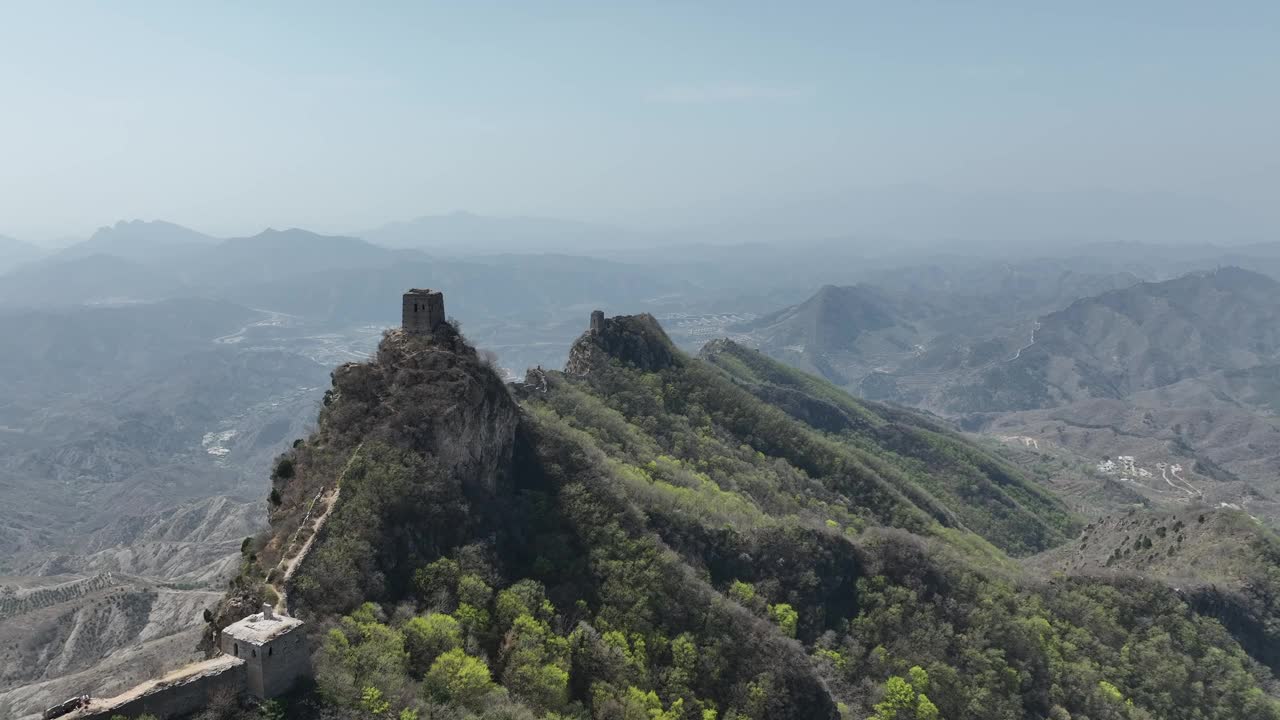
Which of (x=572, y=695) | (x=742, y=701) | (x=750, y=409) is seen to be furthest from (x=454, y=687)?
(x=750, y=409)

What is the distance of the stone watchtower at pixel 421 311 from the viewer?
59906 millimetres

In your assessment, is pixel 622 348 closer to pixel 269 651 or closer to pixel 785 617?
pixel 785 617

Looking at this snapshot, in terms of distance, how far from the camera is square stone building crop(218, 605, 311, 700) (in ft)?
114

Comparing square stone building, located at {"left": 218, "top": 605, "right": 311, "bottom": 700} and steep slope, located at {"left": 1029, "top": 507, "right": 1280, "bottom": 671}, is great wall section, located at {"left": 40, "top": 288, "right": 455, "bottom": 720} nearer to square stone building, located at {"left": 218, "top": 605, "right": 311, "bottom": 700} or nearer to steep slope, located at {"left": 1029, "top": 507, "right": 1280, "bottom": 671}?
square stone building, located at {"left": 218, "top": 605, "right": 311, "bottom": 700}

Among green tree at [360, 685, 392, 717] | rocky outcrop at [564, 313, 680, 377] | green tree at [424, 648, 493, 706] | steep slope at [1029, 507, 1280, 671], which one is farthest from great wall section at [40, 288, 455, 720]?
steep slope at [1029, 507, 1280, 671]

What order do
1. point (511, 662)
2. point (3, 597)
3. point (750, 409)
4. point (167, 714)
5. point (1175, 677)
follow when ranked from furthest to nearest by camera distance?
1. point (3, 597)
2. point (750, 409)
3. point (1175, 677)
4. point (511, 662)
5. point (167, 714)

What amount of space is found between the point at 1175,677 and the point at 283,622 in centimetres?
7846

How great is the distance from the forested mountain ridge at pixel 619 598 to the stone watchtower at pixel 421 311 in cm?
122

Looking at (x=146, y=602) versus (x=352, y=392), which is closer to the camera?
(x=352, y=392)

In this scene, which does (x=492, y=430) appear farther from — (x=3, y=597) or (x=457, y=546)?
(x=3, y=597)

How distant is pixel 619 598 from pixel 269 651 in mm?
25618

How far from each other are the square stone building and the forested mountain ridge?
1.10 m

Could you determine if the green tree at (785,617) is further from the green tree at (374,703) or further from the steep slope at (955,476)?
the steep slope at (955,476)

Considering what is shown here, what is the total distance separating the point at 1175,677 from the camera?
74000mm
